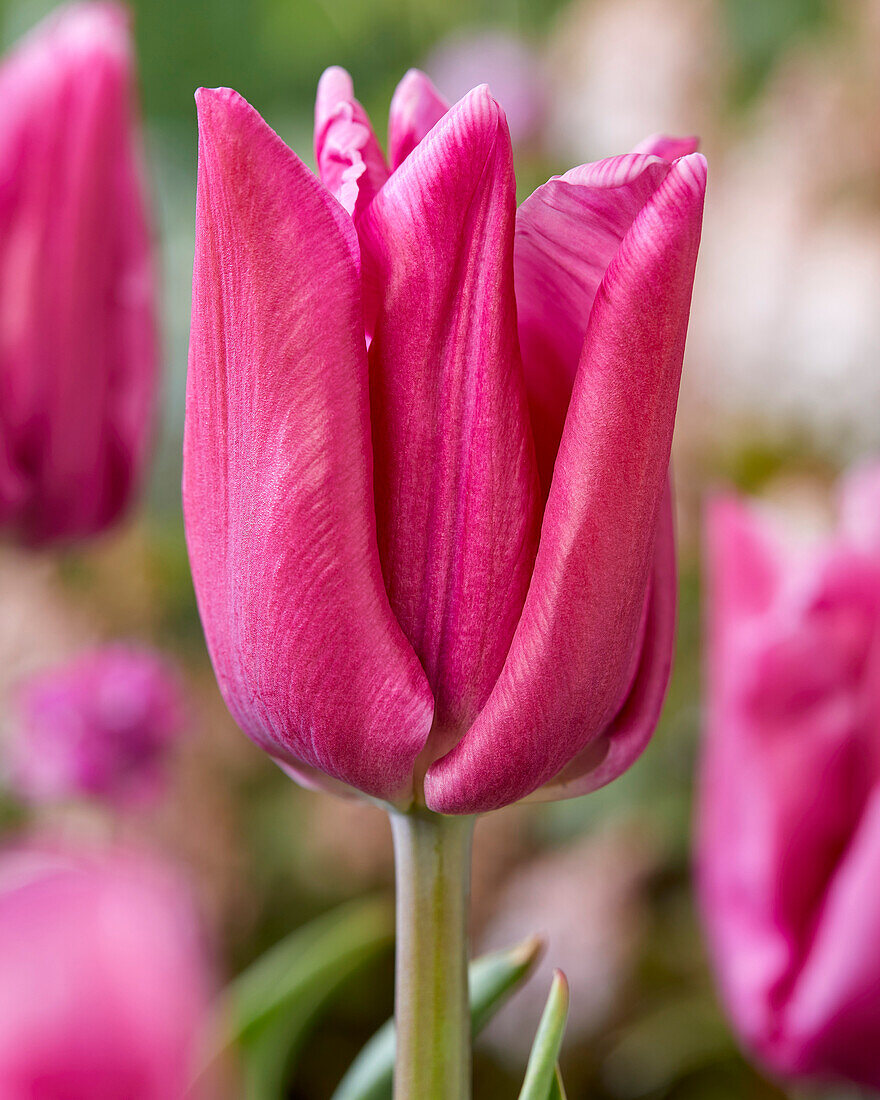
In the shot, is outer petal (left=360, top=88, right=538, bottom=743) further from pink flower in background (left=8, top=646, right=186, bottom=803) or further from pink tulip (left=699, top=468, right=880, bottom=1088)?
pink flower in background (left=8, top=646, right=186, bottom=803)

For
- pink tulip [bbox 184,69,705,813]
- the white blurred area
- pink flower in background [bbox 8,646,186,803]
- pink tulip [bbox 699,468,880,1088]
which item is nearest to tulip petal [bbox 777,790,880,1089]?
pink tulip [bbox 699,468,880,1088]

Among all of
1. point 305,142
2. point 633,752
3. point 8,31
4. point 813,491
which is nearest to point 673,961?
point 813,491

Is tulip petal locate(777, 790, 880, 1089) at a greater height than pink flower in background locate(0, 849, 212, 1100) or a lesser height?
lesser

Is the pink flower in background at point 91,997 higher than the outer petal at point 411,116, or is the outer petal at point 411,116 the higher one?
the outer petal at point 411,116

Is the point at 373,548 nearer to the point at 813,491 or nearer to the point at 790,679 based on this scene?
the point at 790,679

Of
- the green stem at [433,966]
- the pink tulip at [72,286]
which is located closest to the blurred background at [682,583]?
the pink tulip at [72,286]

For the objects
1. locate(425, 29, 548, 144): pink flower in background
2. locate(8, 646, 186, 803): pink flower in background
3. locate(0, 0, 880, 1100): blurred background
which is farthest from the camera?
locate(425, 29, 548, 144): pink flower in background

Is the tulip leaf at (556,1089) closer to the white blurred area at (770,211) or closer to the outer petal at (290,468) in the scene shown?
the outer petal at (290,468)
